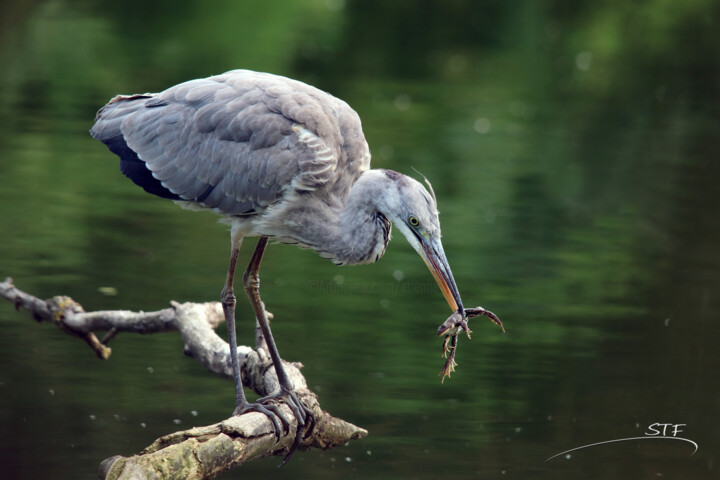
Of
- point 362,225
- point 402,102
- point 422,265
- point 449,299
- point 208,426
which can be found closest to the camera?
point 208,426

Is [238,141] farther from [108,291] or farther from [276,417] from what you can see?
[108,291]

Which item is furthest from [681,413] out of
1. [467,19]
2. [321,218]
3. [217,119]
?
[467,19]

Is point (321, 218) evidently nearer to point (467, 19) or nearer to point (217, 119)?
point (217, 119)

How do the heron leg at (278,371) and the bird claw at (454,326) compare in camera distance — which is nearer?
the bird claw at (454,326)

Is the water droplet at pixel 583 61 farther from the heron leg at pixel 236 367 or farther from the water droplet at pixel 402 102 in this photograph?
the heron leg at pixel 236 367

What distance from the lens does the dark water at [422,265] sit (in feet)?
24.2

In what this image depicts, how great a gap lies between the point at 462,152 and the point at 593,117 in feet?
12.0

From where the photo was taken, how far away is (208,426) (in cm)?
458

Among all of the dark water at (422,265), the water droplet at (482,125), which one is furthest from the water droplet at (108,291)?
the water droplet at (482,125)

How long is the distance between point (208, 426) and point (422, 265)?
6.38 metres

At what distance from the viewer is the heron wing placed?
5.74 metres

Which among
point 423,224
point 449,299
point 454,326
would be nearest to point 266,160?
point 423,224

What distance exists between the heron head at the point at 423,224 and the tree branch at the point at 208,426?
0.94 meters

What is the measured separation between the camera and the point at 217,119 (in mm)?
5973
